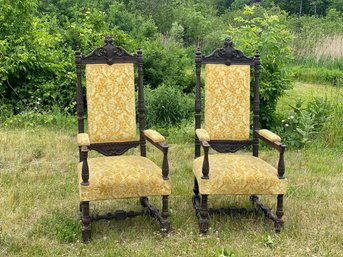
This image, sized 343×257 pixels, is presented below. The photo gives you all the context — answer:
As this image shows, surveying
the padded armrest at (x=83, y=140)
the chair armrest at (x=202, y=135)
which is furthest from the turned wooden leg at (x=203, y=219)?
the padded armrest at (x=83, y=140)

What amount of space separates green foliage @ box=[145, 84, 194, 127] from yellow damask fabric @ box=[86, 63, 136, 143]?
2.90m

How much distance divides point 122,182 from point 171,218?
2.28 feet

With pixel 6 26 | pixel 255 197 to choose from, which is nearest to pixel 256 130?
pixel 255 197

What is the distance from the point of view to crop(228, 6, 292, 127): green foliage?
20.9ft

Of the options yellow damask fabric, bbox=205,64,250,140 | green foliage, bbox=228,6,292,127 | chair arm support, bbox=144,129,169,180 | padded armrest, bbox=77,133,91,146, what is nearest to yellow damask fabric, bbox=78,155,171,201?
chair arm support, bbox=144,129,169,180

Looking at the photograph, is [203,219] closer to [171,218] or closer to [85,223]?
[171,218]

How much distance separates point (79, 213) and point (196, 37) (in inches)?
539

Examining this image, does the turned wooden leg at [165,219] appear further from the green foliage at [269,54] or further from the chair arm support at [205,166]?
the green foliage at [269,54]

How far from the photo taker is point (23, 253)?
3643 mm

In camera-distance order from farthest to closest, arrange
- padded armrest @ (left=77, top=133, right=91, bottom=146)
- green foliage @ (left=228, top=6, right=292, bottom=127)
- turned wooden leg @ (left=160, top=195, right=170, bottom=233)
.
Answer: green foliage @ (left=228, top=6, right=292, bottom=127) < turned wooden leg @ (left=160, top=195, right=170, bottom=233) < padded armrest @ (left=77, top=133, right=91, bottom=146)

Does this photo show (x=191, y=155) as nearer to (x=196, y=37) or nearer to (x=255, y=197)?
(x=255, y=197)

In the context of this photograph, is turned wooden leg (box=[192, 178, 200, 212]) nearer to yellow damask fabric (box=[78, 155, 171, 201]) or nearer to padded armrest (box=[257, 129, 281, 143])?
yellow damask fabric (box=[78, 155, 171, 201])

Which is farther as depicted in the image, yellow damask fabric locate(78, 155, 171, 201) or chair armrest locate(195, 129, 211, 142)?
chair armrest locate(195, 129, 211, 142)

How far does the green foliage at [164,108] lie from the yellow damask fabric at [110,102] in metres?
2.90
